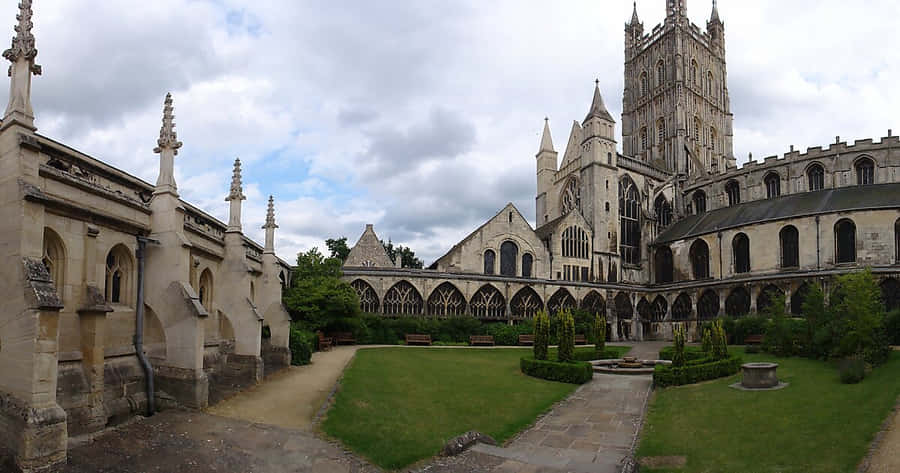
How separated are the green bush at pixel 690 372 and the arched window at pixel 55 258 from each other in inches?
730

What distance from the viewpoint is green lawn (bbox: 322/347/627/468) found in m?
12.6

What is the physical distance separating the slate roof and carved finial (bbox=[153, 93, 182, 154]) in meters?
42.6

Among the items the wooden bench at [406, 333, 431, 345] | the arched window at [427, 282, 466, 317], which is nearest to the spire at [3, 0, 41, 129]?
the wooden bench at [406, 333, 431, 345]

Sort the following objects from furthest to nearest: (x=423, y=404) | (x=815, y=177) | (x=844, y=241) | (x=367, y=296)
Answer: (x=815, y=177) → (x=844, y=241) → (x=367, y=296) → (x=423, y=404)

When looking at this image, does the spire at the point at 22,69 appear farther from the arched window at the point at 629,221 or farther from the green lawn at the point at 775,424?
the arched window at the point at 629,221

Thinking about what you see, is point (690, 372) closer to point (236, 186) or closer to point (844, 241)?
point (236, 186)

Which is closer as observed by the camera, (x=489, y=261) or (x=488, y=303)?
(x=488, y=303)

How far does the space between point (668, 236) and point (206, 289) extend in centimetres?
4539

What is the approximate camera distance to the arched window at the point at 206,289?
19.2m

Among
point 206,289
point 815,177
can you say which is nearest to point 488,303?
point 206,289

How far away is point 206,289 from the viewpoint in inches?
769

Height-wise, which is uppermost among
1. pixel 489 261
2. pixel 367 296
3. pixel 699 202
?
pixel 699 202

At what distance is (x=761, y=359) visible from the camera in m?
26.8

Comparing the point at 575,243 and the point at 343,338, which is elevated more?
the point at 575,243
